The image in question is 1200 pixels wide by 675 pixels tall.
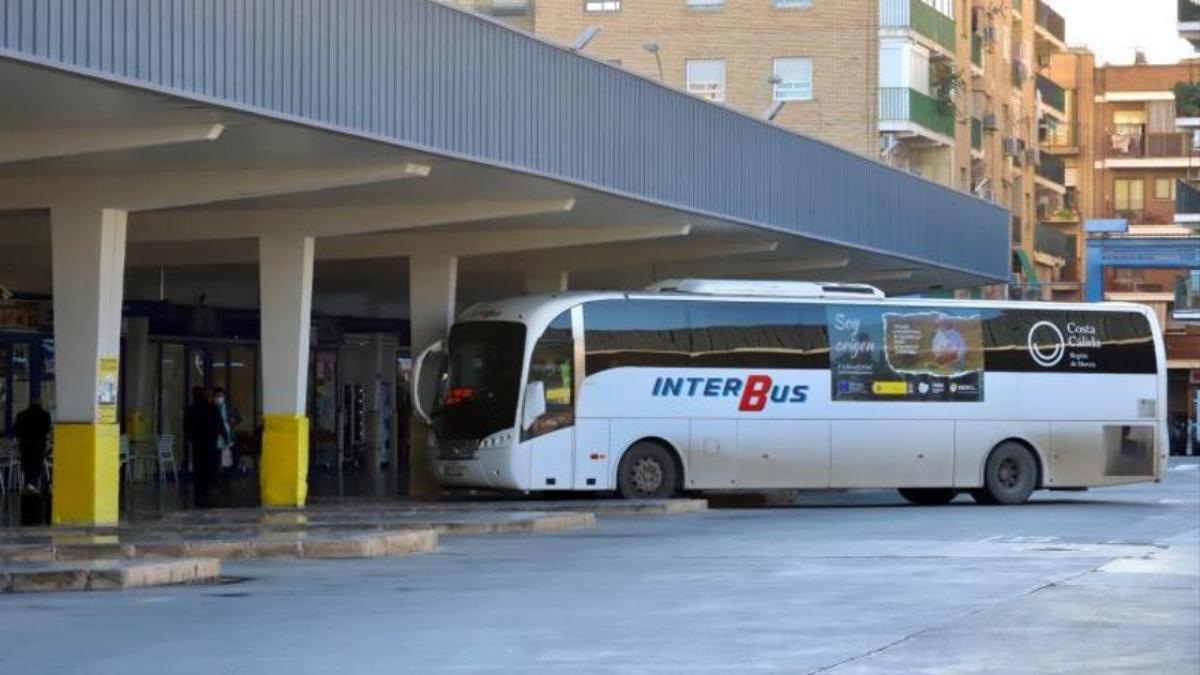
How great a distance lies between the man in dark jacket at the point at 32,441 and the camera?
34812 mm

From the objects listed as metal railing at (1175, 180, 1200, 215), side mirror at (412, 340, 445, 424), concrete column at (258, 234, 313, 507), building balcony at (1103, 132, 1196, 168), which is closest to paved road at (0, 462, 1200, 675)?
concrete column at (258, 234, 313, 507)

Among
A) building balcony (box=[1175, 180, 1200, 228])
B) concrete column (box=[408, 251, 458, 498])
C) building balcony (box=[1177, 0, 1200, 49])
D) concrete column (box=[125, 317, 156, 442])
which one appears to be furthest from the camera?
building balcony (box=[1175, 180, 1200, 228])

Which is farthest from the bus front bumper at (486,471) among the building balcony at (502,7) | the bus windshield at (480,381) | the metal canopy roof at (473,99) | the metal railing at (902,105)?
the building balcony at (502,7)

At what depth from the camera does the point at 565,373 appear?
1328 inches

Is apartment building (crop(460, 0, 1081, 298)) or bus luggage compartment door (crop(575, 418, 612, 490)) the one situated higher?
apartment building (crop(460, 0, 1081, 298))

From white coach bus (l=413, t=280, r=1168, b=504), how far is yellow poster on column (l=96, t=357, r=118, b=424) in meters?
7.79

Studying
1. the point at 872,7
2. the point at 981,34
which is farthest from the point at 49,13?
the point at 981,34

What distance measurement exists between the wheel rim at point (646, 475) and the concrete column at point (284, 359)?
524 centimetres

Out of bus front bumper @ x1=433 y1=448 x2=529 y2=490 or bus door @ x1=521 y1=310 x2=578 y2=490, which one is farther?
bus door @ x1=521 y1=310 x2=578 y2=490

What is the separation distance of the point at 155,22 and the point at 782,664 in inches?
399

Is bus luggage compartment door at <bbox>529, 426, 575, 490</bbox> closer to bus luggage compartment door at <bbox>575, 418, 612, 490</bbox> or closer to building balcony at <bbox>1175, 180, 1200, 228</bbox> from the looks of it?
bus luggage compartment door at <bbox>575, 418, 612, 490</bbox>

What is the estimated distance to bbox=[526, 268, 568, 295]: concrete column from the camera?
A: 41062mm

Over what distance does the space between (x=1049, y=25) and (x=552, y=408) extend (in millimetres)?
63448

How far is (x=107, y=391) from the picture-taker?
2691 centimetres
